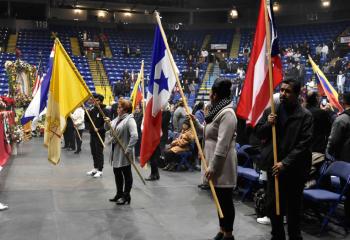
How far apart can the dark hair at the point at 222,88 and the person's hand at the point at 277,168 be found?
90 cm

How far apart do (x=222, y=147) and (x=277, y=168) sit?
561 mm

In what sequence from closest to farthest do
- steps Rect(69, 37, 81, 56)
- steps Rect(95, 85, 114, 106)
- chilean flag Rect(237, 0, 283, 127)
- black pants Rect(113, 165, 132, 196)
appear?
chilean flag Rect(237, 0, 283, 127)
black pants Rect(113, 165, 132, 196)
steps Rect(95, 85, 114, 106)
steps Rect(69, 37, 81, 56)

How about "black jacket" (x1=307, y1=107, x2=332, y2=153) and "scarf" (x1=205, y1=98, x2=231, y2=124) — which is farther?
"black jacket" (x1=307, y1=107, x2=332, y2=153)

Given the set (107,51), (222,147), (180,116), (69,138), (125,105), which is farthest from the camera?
(107,51)

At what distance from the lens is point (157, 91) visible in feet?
18.3

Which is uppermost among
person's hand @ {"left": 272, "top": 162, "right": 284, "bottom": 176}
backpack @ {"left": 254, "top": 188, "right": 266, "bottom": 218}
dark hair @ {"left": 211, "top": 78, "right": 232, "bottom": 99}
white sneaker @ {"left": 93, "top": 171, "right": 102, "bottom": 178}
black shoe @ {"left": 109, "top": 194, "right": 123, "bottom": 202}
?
dark hair @ {"left": 211, "top": 78, "right": 232, "bottom": 99}

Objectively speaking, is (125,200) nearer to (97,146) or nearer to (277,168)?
(97,146)

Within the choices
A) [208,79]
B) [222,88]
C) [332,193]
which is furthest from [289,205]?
[208,79]

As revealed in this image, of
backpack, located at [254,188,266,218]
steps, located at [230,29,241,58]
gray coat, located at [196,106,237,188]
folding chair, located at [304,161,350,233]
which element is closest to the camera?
gray coat, located at [196,106,237,188]

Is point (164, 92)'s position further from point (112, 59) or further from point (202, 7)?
point (202, 7)

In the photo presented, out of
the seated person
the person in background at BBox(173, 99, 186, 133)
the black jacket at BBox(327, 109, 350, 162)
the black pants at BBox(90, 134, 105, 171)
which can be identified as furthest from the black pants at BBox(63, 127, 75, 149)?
the black jacket at BBox(327, 109, 350, 162)

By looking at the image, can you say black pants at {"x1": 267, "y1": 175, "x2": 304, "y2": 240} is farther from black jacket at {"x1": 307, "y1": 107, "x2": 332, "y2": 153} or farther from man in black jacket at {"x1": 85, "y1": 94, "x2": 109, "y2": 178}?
man in black jacket at {"x1": 85, "y1": 94, "x2": 109, "y2": 178}

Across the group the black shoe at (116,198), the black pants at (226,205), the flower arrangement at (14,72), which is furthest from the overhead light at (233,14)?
the black pants at (226,205)

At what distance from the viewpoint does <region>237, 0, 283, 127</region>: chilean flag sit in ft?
15.7
